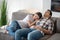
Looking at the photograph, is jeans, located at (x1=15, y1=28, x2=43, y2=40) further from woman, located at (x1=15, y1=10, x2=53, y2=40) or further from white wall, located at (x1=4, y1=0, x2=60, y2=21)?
white wall, located at (x1=4, y1=0, x2=60, y2=21)

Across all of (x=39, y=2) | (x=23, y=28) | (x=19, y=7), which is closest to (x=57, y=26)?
(x=23, y=28)

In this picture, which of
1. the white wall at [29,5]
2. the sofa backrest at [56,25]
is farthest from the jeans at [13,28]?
the white wall at [29,5]

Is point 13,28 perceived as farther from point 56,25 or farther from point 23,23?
point 56,25

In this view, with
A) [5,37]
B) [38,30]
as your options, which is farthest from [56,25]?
[5,37]

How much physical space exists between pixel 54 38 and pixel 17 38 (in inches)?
30.1

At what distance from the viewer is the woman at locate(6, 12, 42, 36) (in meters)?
3.58

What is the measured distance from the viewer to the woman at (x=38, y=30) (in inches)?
129

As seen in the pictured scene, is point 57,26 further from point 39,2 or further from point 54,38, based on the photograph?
point 39,2

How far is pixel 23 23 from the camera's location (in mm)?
3715

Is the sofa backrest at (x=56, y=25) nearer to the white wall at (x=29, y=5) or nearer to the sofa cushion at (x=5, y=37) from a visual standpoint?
the white wall at (x=29, y=5)

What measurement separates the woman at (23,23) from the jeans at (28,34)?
0.18 m

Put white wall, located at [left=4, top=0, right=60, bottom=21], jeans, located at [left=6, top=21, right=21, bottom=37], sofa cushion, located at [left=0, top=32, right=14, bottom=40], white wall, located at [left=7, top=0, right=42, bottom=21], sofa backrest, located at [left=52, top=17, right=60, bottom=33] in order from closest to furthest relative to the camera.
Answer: sofa cushion, located at [left=0, top=32, right=14, bottom=40] → jeans, located at [left=6, top=21, right=21, bottom=37] → sofa backrest, located at [left=52, top=17, right=60, bottom=33] → white wall, located at [left=4, top=0, right=60, bottom=21] → white wall, located at [left=7, top=0, right=42, bottom=21]

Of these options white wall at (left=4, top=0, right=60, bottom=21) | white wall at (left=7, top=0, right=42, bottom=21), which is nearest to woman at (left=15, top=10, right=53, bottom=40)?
white wall at (left=4, top=0, right=60, bottom=21)

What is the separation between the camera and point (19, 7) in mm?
5094
